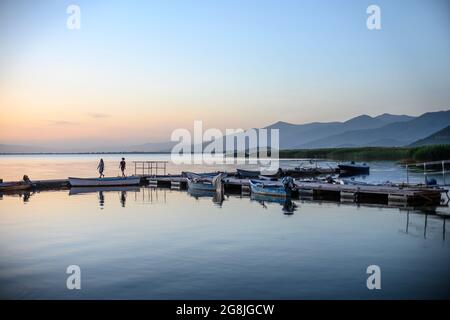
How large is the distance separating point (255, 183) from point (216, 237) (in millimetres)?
22134

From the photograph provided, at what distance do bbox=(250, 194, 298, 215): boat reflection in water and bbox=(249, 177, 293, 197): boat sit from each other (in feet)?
1.40

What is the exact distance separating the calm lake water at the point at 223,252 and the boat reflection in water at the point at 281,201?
→ 2.01 feet

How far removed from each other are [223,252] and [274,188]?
2303cm

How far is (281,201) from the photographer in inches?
1576

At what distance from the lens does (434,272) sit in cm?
1702

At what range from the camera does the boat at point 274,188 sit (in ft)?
137

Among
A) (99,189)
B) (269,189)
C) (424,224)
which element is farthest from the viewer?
(99,189)

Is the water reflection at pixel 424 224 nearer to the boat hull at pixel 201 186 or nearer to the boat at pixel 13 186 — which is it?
the boat hull at pixel 201 186

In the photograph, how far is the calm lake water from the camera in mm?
14984

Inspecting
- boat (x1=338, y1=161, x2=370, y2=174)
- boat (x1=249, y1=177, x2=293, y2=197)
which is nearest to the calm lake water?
boat (x1=249, y1=177, x2=293, y2=197)

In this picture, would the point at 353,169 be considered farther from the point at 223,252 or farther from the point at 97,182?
the point at 223,252

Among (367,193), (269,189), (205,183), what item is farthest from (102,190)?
(367,193)
